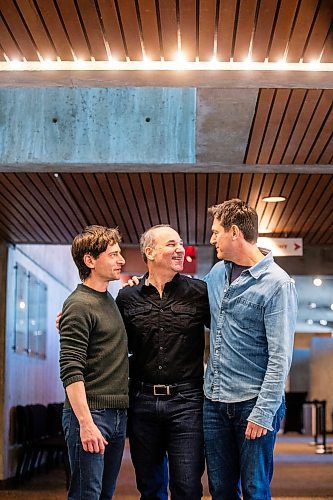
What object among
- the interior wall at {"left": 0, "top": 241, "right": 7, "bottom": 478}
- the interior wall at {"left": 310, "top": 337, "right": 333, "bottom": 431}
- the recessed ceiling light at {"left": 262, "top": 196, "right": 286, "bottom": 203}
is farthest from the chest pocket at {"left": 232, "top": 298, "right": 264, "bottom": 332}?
the interior wall at {"left": 310, "top": 337, "right": 333, "bottom": 431}

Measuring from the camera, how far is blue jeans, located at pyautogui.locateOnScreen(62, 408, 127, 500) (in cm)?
383

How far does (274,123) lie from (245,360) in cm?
301

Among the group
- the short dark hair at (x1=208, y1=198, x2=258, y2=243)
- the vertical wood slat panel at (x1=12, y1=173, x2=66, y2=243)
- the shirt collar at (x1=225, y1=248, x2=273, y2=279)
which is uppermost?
the vertical wood slat panel at (x1=12, y1=173, x2=66, y2=243)

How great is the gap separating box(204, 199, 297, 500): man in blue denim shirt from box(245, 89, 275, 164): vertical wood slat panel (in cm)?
220

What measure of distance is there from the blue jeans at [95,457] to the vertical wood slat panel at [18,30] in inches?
77.7

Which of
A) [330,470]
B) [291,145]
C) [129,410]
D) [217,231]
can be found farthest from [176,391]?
[330,470]

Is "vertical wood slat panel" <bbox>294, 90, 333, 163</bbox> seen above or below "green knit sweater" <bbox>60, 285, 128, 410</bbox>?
above

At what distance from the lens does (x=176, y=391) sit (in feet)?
13.6

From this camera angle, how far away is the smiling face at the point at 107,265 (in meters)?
4.07

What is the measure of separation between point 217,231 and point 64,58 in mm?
1583

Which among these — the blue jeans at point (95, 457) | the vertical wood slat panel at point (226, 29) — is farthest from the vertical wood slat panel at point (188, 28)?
the blue jeans at point (95, 457)

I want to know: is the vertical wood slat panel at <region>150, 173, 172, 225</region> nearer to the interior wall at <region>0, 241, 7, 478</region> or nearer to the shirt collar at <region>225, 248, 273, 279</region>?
the interior wall at <region>0, 241, 7, 478</region>

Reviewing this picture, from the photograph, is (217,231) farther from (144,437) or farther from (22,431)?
(22,431)

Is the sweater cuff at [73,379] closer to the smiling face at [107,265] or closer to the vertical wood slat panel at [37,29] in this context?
the smiling face at [107,265]
